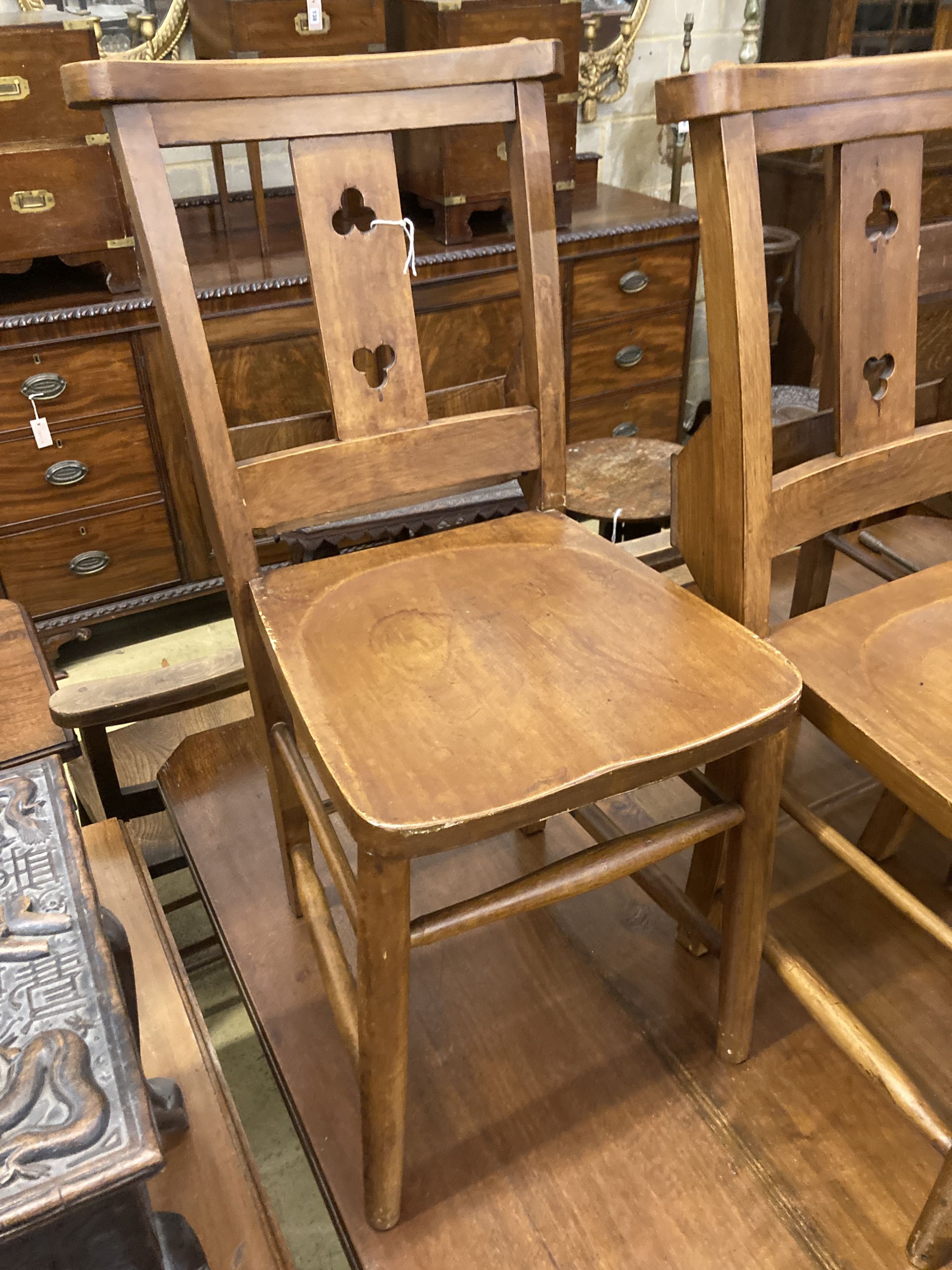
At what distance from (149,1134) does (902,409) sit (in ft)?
3.27

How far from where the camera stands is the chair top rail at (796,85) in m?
0.78

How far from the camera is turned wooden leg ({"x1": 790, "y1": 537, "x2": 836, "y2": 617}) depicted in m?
1.39

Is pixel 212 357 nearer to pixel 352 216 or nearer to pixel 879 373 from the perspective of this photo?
pixel 352 216

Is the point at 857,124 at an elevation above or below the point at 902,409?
above

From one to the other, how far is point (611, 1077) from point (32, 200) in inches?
74.7

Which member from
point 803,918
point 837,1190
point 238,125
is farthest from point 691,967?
point 238,125

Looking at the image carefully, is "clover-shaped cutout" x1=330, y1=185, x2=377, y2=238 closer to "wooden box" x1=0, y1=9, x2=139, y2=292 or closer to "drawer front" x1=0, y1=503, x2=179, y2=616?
"wooden box" x1=0, y1=9, x2=139, y2=292

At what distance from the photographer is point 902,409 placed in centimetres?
105

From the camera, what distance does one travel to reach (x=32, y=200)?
1.87 m

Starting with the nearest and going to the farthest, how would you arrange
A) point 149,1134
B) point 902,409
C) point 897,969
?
1. point 149,1134
2. point 902,409
3. point 897,969

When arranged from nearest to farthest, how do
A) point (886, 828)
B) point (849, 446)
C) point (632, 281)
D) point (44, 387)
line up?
Result: point (849, 446), point (886, 828), point (44, 387), point (632, 281)

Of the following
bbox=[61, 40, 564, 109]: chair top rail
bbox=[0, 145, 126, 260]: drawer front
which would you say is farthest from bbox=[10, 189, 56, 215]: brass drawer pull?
bbox=[61, 40, 564, 109]: chair top rail

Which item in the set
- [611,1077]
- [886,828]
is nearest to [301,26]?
[886,828]

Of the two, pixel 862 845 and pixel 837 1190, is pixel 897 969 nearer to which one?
pixel 862 845
